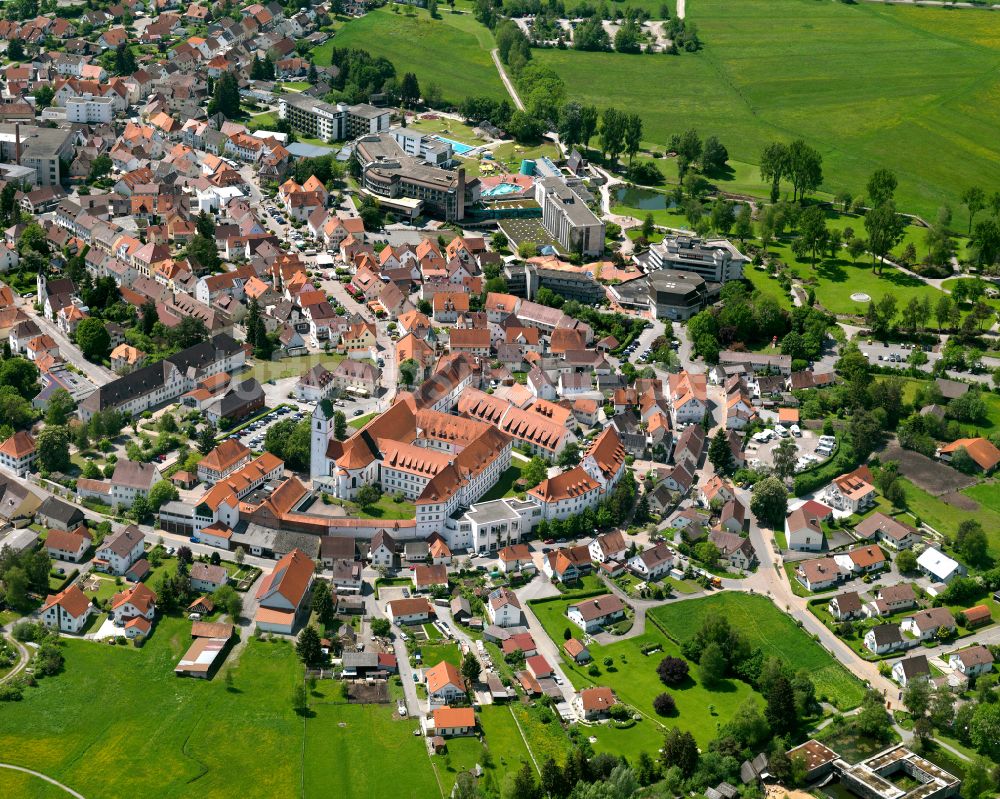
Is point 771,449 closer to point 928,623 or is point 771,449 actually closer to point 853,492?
point 853,492

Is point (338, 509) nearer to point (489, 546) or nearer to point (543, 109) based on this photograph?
point (489, 546)

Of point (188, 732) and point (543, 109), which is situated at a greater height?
point (543, 109)

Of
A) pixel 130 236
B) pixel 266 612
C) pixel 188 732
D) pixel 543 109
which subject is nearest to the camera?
pixel 188 732

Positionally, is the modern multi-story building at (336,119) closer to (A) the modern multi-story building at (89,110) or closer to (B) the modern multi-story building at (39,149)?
(A) the modern multi-story building at (89,110)

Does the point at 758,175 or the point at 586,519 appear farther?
the point at 758,175

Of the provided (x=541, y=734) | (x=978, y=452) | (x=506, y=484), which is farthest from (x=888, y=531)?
(x=541, y=734)

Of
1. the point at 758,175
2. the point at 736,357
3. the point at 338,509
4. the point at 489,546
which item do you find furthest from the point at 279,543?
the point at 758,175

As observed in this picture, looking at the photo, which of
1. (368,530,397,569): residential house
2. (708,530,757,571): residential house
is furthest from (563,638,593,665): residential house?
(708,530,757,571): residential house

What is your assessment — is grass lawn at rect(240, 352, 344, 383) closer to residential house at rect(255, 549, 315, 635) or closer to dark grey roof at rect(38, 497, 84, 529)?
dark grey roof at rect(38, 497, 84, 529)
